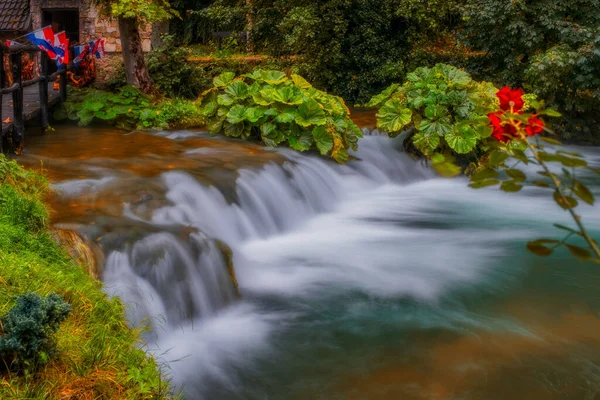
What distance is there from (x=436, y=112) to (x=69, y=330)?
8794 mm

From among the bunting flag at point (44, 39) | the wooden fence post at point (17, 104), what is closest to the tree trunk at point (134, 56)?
the bunting flag at point (44, 39)

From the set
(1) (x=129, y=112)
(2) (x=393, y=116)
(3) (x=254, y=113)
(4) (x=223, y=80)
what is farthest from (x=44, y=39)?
(2) (x=393, y=116)

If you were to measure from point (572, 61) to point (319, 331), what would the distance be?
36.7 feet

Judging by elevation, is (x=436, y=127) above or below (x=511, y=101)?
below

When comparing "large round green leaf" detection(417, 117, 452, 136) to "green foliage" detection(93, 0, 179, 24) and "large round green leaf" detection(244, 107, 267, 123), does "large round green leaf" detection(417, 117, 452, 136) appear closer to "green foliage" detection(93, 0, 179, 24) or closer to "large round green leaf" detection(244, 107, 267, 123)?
"large round green leaf" detection(244, 107, 267, 123)

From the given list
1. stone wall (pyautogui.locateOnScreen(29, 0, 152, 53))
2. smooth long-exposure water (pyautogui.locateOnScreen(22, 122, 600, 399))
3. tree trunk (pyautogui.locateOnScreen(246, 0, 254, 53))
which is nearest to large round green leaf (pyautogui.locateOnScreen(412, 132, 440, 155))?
smooth long-exposure water (pyautogui.locateOnScreen(22, 122, 600, 399))

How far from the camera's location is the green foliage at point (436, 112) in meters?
11.5

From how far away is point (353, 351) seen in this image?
5246mm

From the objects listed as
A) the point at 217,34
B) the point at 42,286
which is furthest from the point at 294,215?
the point at 217,34

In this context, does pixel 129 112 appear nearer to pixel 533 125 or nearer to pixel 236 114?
pixel 236 114

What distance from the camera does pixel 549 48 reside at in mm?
15625

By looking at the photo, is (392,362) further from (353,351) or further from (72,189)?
(72,189)

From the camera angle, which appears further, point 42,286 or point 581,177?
point 581,177

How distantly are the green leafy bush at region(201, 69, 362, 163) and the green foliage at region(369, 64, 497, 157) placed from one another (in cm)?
A: 97
